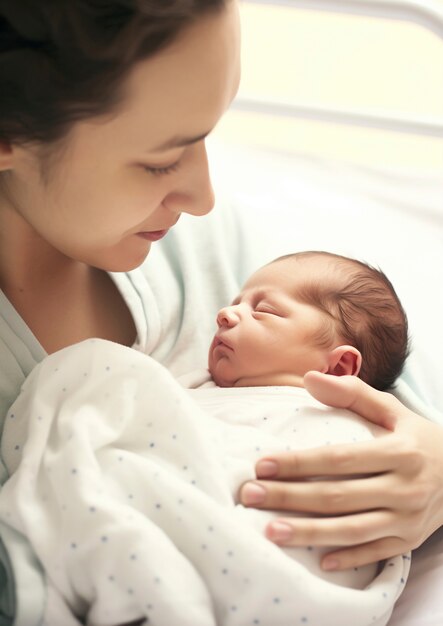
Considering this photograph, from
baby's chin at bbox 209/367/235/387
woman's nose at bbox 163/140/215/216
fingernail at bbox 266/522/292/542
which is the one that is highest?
woman's nose at bbox 163/140/215/216

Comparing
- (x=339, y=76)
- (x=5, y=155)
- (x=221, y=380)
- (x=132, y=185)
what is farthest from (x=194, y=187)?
(x=339, y=76)

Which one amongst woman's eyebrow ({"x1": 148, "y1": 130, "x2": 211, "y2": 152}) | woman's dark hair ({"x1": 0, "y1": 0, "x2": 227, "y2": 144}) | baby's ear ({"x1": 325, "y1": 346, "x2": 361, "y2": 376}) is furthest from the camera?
baby's ear ({"x1": 325, "y1": 346, "x2": 361, "y2": 376})

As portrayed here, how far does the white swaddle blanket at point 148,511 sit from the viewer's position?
0.87 meters

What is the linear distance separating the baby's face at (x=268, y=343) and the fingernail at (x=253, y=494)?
0.27 metres

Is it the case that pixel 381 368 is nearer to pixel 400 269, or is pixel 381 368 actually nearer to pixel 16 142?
pixel 400 269

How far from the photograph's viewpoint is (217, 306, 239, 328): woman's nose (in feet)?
4.05

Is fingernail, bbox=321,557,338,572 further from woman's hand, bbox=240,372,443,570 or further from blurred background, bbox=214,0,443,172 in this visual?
blurred background, bbox=214,0,443,172

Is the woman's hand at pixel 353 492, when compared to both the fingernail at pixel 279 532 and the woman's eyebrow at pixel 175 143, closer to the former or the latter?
the fingernail at pixel 279 532

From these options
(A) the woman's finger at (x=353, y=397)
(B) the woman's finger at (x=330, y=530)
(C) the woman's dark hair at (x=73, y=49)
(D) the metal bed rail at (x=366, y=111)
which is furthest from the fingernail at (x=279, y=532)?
(D) the metal bed rail at (x=366, y=111)

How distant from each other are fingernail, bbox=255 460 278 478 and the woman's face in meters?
0.29

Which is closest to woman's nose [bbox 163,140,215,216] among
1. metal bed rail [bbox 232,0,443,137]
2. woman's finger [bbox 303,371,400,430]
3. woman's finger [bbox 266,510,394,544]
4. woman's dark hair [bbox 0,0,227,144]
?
woman's dark hair [bbox 0,0,227,144]

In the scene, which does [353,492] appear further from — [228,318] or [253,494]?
[228,318]

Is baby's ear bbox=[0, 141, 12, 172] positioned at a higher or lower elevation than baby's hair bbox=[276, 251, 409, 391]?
higher

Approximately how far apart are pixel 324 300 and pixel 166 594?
20.0 inches
